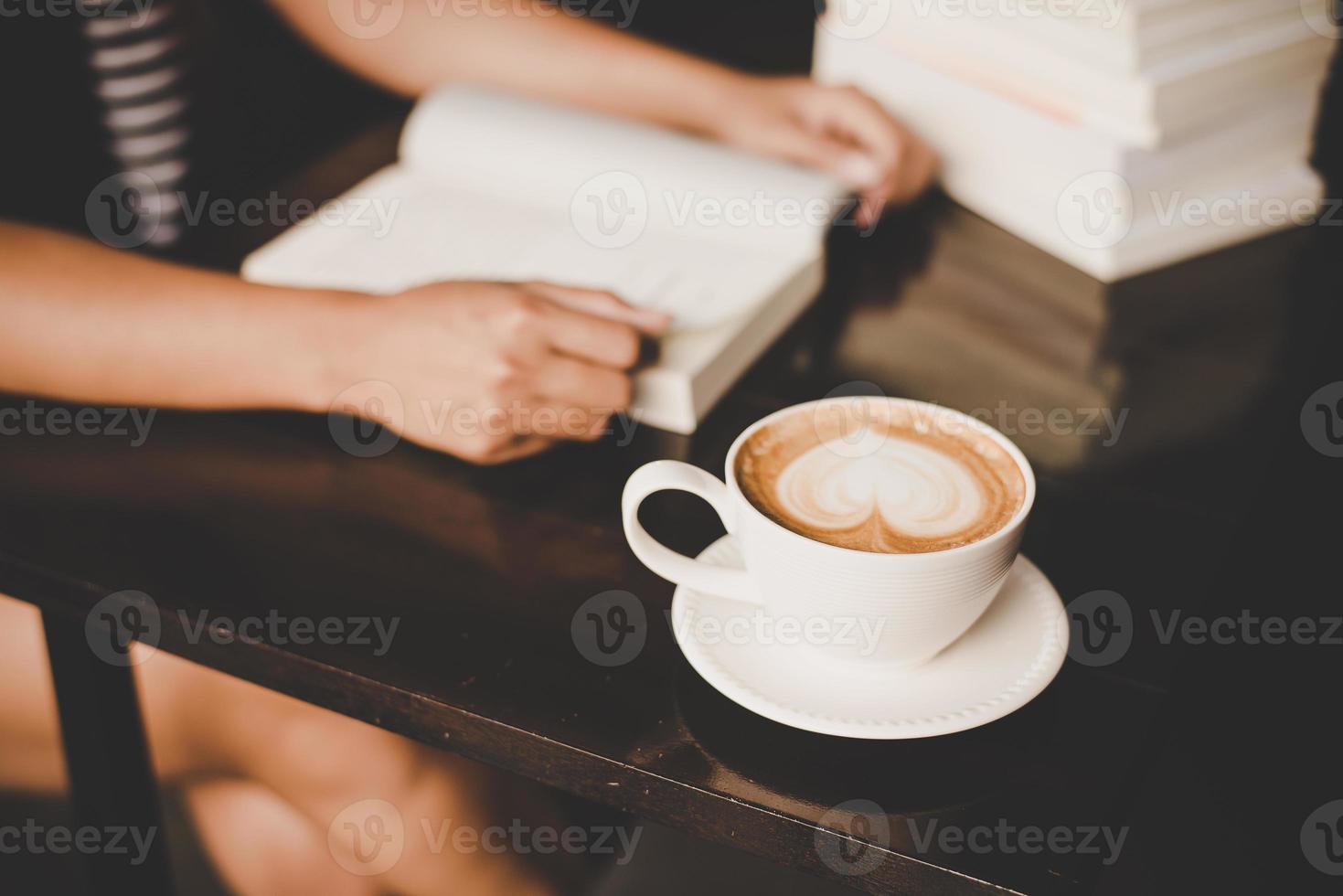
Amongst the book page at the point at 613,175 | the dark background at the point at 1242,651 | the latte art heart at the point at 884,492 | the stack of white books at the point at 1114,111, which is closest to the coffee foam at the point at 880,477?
the latte art heart at the point at 884,492

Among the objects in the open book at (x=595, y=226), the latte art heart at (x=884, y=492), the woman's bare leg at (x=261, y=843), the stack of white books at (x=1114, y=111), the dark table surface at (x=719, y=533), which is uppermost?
the stack of white books at (x=1114, y=111)

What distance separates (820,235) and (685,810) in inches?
20.2

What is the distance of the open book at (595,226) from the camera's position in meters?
0.85

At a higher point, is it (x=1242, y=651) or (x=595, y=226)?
(x=595, y=226)

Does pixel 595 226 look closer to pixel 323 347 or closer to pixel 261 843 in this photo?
pixel 323 347

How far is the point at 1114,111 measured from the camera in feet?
2.98

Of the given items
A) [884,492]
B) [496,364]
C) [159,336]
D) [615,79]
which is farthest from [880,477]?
[615,79]

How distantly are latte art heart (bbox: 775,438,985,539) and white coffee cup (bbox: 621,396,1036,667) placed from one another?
0.03m

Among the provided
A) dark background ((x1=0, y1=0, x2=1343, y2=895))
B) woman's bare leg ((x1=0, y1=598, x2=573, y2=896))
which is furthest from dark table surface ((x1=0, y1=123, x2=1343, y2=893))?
woman's bare leg ((x1=0, y1=598, x2=573, y2=896))

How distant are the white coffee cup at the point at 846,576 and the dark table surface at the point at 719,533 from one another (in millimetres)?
49

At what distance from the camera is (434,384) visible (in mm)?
759

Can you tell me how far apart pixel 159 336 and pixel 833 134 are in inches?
24.7

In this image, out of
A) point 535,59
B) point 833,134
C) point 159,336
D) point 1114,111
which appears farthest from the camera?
point 535,59

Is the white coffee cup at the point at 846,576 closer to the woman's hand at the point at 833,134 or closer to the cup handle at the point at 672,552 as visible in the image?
the cup handle at the point at 672,552
